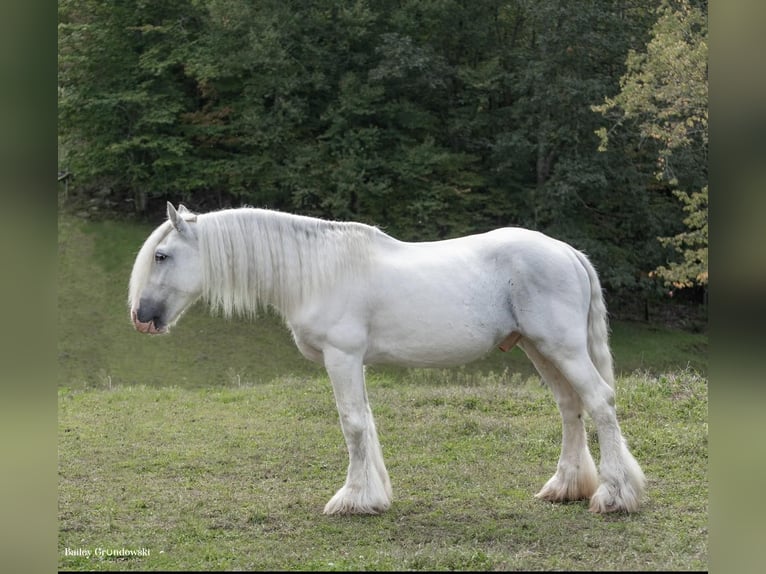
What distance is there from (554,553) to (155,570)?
6.47ft

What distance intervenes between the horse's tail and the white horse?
0.5 inches

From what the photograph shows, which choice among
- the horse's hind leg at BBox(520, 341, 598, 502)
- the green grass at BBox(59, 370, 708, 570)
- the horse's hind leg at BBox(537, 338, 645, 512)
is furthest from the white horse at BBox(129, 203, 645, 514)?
the green grass at BBox(59, 370, 708, 570)

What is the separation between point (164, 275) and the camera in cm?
448

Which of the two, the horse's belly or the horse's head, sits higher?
the horse's head

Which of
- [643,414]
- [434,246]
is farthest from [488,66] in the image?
[434,246]

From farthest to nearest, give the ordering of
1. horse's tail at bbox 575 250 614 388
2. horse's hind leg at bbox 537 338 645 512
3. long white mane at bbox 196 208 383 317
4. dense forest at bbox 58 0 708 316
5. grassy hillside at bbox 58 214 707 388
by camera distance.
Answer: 1. dense forest at bbox 58 0 708 316
2. grassy hillside at bbox 58 214 707 388
3. horse's tail at bbox 575 250 614 388
4. long white mane at bbox 196 208 383 317
5. horse's hind leg at bbox 537 338 645 512

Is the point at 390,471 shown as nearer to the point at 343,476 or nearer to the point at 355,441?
the point at 343,476

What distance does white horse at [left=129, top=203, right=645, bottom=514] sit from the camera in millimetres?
4426

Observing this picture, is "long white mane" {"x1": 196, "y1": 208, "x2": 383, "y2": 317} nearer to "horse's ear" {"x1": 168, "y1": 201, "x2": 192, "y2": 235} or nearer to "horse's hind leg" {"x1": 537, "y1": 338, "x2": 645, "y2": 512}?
"horse's ear" {"x1": 168, "y1": 201, "x2": 192, "y2": 235}

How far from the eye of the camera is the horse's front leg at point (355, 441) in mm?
4434

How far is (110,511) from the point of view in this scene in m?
4.65

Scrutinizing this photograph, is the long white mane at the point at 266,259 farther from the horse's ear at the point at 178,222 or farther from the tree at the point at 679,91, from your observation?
the tree at the point at 679,91

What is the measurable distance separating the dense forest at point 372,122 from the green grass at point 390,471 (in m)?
12.1
